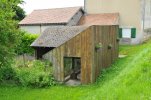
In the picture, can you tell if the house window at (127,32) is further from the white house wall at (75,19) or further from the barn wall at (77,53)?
the barn wall at (77,53)

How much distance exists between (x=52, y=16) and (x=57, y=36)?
19.4 meters

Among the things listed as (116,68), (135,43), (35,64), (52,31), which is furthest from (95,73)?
(135,43)

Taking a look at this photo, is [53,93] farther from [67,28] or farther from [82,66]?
[67,28]

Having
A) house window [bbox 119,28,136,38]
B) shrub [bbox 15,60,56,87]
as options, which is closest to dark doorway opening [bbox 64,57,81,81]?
shrub [bbox 15,60,56,87]

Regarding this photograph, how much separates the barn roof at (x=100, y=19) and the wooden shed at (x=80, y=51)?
16274mm

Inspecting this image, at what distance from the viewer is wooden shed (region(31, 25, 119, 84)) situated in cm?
2195

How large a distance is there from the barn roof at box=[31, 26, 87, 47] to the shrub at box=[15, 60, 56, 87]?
2.10 meters

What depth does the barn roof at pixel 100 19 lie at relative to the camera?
42394mm

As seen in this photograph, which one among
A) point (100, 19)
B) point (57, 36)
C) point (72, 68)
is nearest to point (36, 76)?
point (72, 68)

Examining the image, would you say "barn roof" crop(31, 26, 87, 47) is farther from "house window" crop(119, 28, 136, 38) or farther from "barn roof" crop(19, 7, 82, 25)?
"house window" crop(119, 28, 136, 38)

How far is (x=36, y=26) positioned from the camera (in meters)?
44.9

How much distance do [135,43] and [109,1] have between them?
6.33 metres

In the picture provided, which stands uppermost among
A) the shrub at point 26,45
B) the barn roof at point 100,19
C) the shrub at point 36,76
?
the barn roof at point 100,19

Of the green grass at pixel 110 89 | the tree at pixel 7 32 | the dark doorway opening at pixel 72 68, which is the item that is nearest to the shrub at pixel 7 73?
the green grass at pixel 110 89
